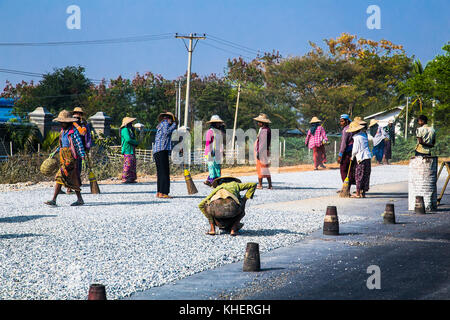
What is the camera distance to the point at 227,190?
902 cm

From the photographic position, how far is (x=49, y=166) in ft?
45.0

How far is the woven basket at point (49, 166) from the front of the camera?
13680 mm

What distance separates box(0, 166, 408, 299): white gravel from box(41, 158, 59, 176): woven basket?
0.71m

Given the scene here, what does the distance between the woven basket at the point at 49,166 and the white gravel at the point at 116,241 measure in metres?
0.71

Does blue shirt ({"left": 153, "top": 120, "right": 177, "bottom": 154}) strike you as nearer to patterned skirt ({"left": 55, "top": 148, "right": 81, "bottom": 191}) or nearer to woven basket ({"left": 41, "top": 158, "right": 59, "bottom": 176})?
patterned skirt ({"left": 55, "top": 148, "right": 81, "bottom": 191})

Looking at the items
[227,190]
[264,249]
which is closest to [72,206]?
[227,190]

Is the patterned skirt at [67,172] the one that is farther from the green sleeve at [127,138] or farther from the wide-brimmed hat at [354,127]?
the wide-brimmed hat at [354,127]

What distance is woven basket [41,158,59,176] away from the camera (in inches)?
539

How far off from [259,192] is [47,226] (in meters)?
7.53

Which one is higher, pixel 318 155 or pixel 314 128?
pixel 314 128

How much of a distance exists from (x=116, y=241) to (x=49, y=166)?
5.55 meters

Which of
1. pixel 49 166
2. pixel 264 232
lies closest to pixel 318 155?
pixel 49 166
